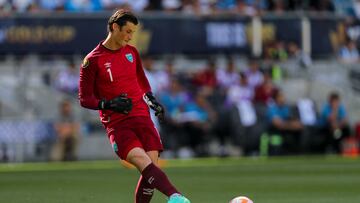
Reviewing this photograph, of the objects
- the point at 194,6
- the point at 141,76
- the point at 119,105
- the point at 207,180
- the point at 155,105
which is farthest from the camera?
the point at 194,6

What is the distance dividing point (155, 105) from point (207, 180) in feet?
25.8

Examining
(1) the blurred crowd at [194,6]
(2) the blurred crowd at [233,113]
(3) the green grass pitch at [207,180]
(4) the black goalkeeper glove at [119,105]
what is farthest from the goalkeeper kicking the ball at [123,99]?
(1) the blurred crowd at [194,6]

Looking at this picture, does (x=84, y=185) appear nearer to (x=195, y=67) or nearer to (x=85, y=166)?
(x=85, y=166)

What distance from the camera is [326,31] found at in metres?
31.8

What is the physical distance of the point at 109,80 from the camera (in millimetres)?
11297

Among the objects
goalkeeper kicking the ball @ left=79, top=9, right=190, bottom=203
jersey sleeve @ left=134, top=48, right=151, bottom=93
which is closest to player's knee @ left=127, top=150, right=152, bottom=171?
goalkeeper kicking the ball @ left=79, top=9, right=190, bottom=203

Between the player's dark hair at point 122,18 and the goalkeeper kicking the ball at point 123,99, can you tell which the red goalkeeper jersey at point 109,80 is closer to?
the goalkeeper kicking the ball at point 123,99

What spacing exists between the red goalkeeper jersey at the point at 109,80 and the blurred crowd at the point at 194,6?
17.2 metres

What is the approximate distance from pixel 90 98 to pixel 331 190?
20.5 feet

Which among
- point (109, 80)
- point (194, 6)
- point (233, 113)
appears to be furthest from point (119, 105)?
point (194, 6)

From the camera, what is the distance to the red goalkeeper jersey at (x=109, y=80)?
36.8 feet

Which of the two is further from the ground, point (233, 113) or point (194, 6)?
point (194, 6)

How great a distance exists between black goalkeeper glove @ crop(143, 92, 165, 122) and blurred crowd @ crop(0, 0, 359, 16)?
673 inches

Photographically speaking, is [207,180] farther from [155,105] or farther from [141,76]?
[155,105]
